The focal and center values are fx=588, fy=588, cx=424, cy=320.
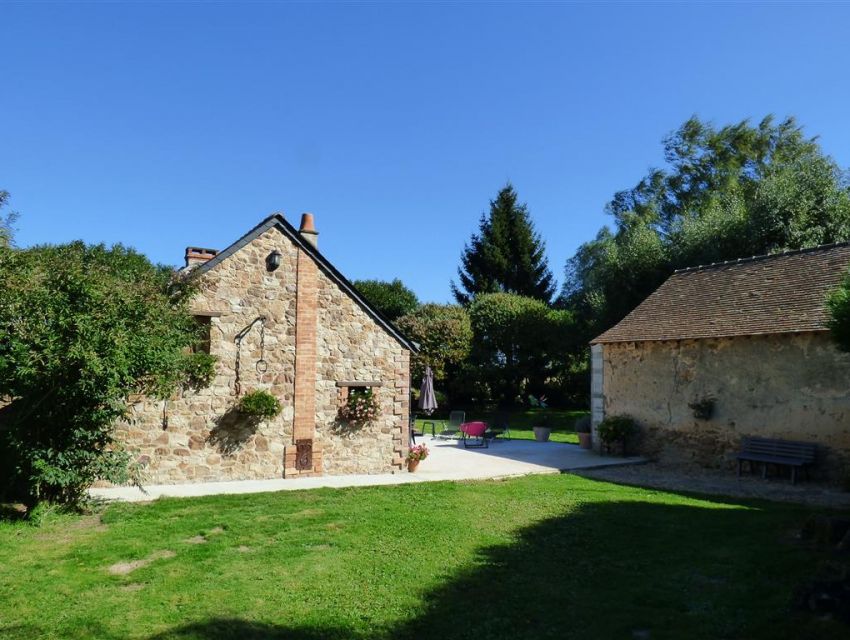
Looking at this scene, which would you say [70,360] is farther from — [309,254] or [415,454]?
[415,454]

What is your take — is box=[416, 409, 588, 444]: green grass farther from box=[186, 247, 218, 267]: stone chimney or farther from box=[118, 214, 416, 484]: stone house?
box=[186, 247, 218, 267]: stone chimney

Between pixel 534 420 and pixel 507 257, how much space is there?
16.6 meters

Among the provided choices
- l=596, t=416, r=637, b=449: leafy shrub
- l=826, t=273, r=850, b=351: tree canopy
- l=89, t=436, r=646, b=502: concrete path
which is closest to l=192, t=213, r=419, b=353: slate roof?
l=89, t=436, r=646, b=502: concrete path

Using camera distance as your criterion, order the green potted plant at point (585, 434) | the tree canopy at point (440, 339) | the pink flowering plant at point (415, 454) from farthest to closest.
A: the tree canopy at point (440, 339), the green potted plant at point (585, 434), the pink flowering plant at point (415, 454)

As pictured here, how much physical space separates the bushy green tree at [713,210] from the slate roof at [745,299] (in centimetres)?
621

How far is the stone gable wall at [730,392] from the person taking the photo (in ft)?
39.5

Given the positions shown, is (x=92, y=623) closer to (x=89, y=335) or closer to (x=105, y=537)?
(x=105, y=537)

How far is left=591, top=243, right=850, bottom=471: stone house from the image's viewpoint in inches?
482

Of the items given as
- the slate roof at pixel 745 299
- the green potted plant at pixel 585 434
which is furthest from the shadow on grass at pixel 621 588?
the green potted plant at pixel 585 434

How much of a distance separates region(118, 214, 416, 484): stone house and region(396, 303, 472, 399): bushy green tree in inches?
546

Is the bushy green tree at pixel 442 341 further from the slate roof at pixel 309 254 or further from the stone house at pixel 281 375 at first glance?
the stone house at pixel 281 375

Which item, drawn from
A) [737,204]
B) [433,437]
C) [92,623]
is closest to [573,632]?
[92,623]

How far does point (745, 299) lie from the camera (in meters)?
14.8

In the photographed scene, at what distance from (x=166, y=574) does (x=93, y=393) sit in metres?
3.29
